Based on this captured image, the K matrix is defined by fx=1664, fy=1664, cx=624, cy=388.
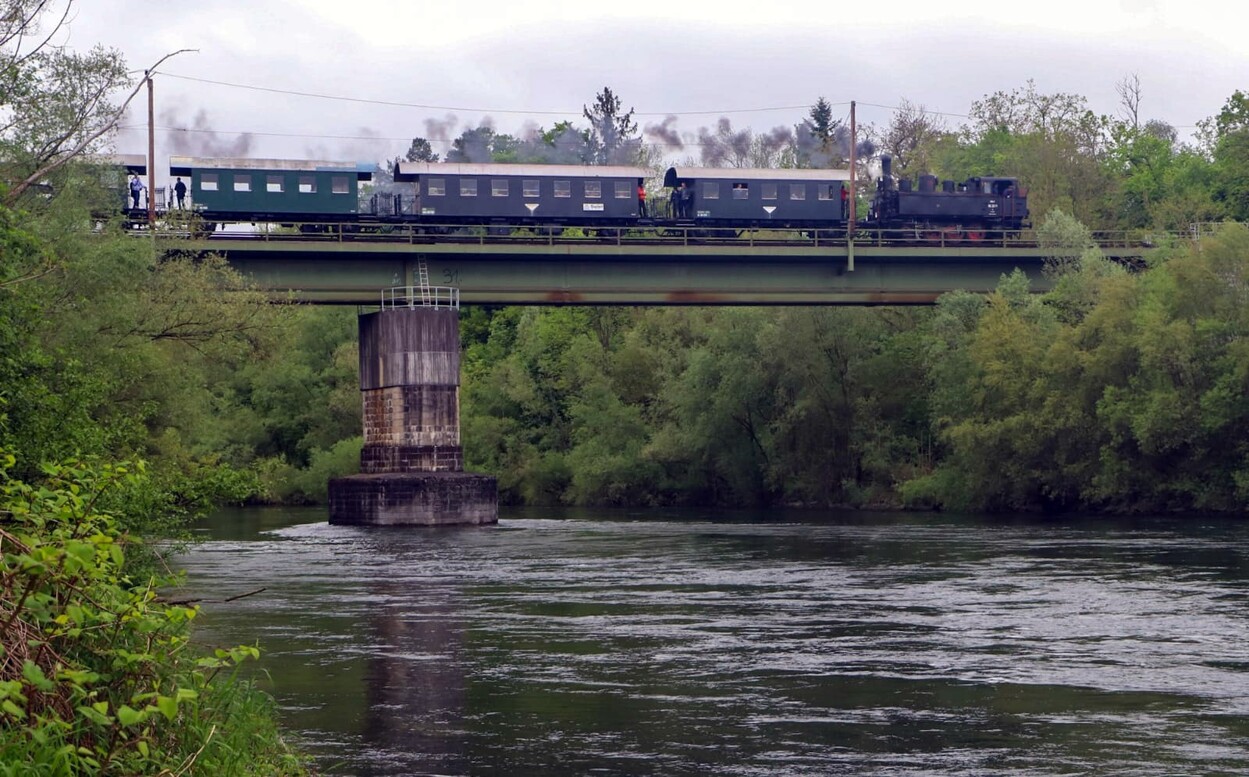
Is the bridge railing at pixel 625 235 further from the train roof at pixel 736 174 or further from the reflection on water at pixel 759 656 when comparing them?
the reflection on water at pixel 759 656

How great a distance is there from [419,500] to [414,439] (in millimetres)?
2656

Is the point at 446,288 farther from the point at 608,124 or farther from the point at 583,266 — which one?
the point at 608,124

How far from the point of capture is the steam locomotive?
62.5m

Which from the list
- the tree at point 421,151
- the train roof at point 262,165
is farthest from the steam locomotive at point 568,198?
the tree at point 421,151

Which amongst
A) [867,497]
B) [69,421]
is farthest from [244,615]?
[867,497]

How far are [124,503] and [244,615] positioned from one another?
11.1 metres

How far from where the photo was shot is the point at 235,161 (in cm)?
6228

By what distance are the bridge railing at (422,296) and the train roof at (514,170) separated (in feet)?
15.5

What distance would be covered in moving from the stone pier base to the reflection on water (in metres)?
15.3

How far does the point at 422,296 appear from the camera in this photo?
61.0m

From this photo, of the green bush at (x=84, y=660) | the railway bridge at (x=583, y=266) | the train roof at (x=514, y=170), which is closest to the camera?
the green bush at (x=84, y=660)

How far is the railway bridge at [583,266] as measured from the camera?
195ft

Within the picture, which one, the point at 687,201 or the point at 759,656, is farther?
the point at 687,201

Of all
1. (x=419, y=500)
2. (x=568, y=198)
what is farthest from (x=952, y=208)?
(x=419, y=500)
